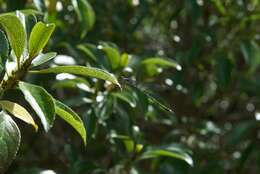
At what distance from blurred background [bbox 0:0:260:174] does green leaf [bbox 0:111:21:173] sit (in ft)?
1.81

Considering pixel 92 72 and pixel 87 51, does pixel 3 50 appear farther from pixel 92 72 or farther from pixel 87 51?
pixel 87 51

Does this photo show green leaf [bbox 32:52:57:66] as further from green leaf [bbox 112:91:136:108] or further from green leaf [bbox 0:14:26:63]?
green leaf [bbox 112:91:136:108]

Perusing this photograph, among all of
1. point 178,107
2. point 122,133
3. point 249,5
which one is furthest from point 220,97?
point 122,133

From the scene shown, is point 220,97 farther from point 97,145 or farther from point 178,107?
point 97,145

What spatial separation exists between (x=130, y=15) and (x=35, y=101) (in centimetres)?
160

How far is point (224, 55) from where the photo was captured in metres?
2.46

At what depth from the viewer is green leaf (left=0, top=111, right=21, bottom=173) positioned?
123 cm

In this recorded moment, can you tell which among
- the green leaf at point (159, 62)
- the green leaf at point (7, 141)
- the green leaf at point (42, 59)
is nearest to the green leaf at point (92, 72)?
the green leaf at point (42, 59)

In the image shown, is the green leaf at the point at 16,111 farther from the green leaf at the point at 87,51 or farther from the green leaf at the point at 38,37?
the green leaf at the point at 87,51

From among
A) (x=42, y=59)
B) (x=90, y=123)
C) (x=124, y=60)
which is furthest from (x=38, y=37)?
(x=124, y=60)

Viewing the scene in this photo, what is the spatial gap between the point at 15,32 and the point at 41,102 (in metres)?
0.16

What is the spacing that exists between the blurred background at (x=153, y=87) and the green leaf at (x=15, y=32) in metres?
0.47

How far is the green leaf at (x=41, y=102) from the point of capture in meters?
1.23

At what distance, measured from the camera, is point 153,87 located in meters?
2.32
